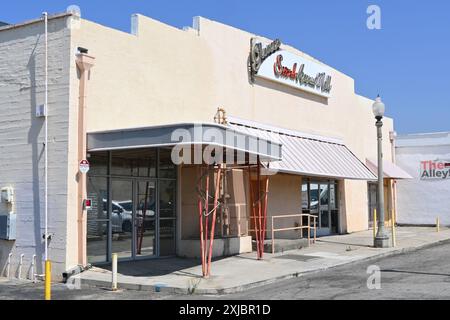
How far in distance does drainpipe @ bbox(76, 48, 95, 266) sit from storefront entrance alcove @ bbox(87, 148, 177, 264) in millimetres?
687

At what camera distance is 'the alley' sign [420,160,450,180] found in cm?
2917

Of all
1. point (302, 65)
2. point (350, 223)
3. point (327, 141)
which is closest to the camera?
point (302, 65)

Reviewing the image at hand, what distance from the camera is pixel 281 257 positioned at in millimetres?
16047

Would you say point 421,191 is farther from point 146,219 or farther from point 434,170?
point 146,219

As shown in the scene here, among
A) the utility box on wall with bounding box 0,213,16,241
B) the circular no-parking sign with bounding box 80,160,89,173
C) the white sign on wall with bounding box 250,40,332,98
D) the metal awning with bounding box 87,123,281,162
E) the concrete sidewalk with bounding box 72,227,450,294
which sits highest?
the white sign on wall with bounding box 250,40,332,98

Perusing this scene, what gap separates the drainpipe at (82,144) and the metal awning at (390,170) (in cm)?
1691

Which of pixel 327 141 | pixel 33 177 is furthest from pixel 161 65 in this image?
pixel 327 141

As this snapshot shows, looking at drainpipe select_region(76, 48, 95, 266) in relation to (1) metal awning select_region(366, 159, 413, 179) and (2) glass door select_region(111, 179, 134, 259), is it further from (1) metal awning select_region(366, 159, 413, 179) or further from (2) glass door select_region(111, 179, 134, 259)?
(1) metal awning select_region(366, 159, 413, 179)

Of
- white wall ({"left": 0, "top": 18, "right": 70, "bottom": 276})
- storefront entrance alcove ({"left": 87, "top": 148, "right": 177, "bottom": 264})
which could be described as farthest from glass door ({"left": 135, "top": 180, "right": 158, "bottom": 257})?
white wall ({"left": 0, "top": 18, "right": 70, "bottom": 276})

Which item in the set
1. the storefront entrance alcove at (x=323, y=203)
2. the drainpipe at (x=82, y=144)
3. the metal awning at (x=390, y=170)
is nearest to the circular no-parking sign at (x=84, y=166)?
the drainpipe at (x=82, y=144)

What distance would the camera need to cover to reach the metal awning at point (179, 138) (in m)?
11.6

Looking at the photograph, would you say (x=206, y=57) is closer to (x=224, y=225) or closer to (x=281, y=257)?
(x=224, y=225)
